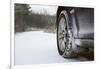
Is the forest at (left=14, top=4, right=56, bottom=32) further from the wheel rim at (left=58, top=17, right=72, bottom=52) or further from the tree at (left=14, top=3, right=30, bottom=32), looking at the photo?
the wheel rim at (left=58, top=17, right=72, bottom=52)

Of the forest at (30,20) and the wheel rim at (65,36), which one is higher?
the forest at (30,20)

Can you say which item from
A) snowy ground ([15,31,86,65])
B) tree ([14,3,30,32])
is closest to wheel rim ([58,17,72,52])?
snowy ground ([15,31,86,65])

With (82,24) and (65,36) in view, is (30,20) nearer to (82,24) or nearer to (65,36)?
(65,36)

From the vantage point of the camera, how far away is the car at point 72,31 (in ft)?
7.62

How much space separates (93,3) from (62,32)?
622mm

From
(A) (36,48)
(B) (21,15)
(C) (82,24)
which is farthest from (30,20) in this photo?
(C) (82,24)

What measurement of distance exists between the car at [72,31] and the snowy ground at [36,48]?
10cm

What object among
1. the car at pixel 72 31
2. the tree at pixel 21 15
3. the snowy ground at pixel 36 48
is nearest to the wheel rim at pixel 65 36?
the car at pixel 72 31

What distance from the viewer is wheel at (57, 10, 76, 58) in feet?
7.63

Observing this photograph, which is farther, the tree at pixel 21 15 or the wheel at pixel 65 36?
the wheel at pixel 65 36

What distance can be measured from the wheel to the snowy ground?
0.30ft

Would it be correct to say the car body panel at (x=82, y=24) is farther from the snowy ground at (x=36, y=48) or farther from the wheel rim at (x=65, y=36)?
the snowy ground at (x=36, y=48)

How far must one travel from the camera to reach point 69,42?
7.70 feet

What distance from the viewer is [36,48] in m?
2.23
